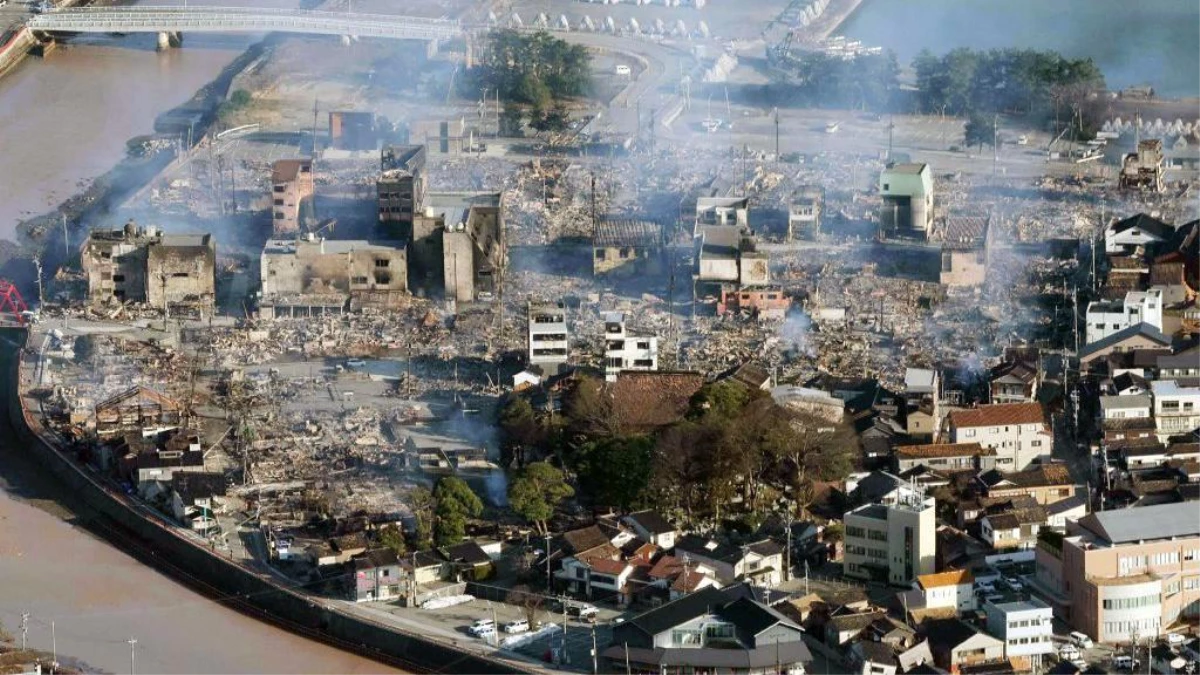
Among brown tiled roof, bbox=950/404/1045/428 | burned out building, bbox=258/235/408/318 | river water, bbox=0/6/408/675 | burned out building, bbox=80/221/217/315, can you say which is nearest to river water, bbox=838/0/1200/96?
burned out building, bbox=258/235/408/318

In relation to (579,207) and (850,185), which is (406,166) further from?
(850,185)

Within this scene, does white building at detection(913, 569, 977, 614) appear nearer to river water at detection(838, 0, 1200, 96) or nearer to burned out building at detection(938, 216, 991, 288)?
burned out building at detection(938, 216, 991, 288)

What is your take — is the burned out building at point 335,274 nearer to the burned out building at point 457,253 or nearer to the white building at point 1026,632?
the burned out building at point 457,253

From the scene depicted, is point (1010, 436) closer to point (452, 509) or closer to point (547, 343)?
point (547, 343)

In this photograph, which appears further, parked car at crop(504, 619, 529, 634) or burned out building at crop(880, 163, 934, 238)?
burned out building at crop(880, 163, 934, 238)

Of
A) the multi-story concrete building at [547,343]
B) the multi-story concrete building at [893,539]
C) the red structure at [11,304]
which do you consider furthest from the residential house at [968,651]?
the red structure at [11,304]

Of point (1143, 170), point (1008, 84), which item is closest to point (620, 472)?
point (1143, 170)
